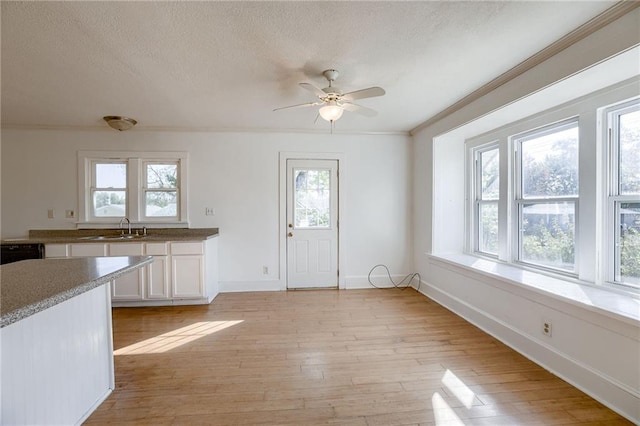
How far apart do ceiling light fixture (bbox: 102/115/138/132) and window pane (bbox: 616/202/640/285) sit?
501 cm

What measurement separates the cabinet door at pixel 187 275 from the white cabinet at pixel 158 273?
0.09 m

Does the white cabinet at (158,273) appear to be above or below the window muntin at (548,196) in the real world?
below

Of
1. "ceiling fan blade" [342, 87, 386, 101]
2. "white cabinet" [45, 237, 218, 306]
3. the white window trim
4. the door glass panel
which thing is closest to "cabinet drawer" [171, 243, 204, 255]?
"white cabinet" [45, 237, 218, 306]

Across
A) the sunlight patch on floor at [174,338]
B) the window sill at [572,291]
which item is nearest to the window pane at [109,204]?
the sunlight patch on floor at [174,338]

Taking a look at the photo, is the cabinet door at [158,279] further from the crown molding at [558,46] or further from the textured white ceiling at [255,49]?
the crown molding at [558,46]

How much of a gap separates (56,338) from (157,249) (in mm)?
2226

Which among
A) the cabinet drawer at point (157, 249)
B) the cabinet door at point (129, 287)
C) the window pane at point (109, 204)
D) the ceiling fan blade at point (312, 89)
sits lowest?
the cabinet door at point (129, 287)

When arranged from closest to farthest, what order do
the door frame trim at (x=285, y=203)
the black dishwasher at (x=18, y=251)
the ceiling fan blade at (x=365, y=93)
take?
the ceiling fan blade at (x=365, y=93), the black dishwasher at (x=18, y=251), the door frame trim at (x=285, y=203)

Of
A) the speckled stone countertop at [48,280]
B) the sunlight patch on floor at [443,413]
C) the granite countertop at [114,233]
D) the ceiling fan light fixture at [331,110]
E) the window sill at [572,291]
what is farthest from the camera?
the granite countertop at [114,233]

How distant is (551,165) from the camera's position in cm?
271

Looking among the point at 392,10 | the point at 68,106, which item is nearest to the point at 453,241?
the point at 392,10

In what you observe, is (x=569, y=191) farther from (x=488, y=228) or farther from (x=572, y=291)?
(x=488, y=228)

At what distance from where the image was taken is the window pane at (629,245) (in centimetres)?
206

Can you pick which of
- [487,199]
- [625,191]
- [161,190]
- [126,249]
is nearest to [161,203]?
[161,190]
